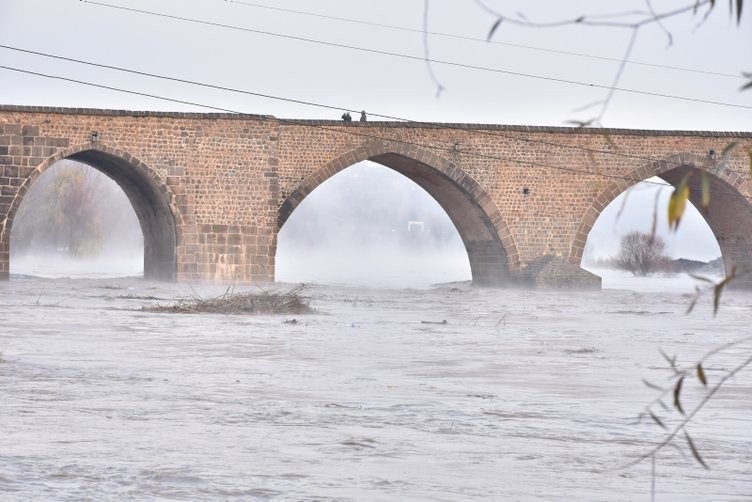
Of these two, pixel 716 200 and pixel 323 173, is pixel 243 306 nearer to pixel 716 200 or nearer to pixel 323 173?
pixel 323 173

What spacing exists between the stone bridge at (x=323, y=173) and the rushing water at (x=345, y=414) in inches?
541

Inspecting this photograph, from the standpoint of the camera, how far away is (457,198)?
34.4m

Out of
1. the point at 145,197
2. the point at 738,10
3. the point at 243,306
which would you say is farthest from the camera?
the point at 145,197

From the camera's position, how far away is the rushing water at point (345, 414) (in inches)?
219

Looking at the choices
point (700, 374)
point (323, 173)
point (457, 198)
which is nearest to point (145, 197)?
point (323, 173)

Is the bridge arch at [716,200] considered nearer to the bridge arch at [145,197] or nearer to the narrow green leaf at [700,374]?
the bridge arch at [145,197]

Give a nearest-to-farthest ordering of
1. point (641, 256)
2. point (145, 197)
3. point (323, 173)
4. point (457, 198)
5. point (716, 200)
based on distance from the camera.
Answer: point (323, 173), point (145, 197), point (457, 198), point (716, 200), point (641, 256)

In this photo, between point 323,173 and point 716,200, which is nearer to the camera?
point 323,173

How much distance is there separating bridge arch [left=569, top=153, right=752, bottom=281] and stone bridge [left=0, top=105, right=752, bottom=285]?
40 mm

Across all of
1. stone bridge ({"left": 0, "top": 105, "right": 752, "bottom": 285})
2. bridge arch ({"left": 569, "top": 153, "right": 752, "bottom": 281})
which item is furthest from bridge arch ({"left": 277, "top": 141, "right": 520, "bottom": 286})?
bridge arch ({"left": 569, "top": 153, "right": 752, "bottom": 281})

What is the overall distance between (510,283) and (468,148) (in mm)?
3358

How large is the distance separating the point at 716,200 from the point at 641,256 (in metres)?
21.9

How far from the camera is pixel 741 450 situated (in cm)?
666

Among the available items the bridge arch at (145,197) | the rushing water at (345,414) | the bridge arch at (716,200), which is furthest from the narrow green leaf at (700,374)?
the bridge arch at (716,200)
